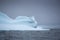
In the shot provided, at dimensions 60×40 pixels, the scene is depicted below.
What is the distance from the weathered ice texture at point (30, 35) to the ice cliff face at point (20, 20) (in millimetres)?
189

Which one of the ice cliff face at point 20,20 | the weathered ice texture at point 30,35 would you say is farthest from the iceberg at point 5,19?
the weathered ice texture at point 30,35

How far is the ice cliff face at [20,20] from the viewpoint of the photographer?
2023mm

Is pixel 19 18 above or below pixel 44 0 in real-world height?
below

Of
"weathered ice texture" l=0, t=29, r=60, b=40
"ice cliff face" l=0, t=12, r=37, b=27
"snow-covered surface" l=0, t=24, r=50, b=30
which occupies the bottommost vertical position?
"weathered ice texture" l=0, t=29, r=60, b=40

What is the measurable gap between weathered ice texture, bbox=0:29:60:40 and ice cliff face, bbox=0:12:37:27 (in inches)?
7.4

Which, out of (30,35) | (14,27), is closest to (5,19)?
(14,27)

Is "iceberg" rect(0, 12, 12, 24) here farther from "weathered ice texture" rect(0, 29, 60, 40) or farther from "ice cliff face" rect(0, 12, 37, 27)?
"weathered ice texture" rect(0, 29, 60, 40)

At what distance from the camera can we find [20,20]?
6.72 ft

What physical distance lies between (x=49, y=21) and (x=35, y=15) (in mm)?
326

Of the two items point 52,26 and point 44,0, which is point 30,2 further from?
point 52,26

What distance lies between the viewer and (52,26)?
2.04 meters

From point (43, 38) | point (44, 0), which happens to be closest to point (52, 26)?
point (43, 38)

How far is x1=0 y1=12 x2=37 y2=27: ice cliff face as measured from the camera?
2.02 meters

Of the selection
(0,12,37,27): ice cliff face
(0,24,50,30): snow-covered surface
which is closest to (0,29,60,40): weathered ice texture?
(0,24,50,30): snow-covered surface
